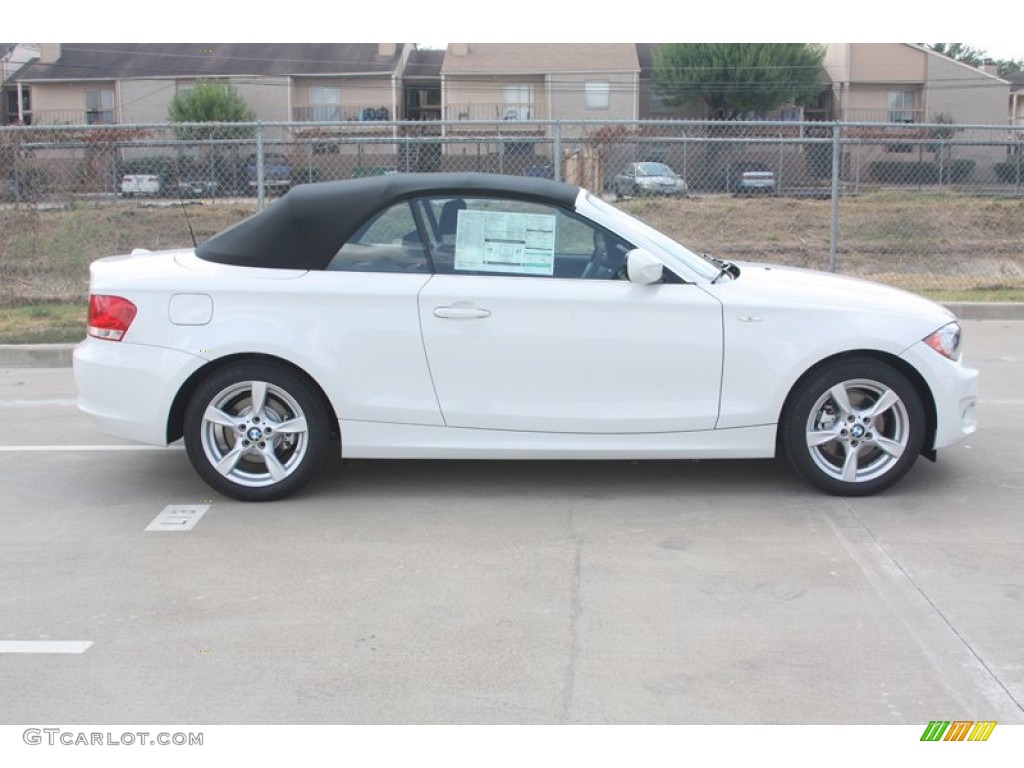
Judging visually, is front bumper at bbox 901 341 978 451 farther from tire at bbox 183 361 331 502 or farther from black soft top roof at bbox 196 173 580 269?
tire at bbox 183 361 331 502

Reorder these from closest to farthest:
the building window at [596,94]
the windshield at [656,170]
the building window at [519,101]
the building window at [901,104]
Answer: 1. the windshield at [656,170]
2. the building window at [519,101]
3. the building window at [596,94]
4. the building window at [901,104]

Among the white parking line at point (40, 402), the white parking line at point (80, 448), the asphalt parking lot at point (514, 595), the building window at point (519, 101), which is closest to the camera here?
the asphalt parking lot at point (514, 595)

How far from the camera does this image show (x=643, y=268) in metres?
5.81

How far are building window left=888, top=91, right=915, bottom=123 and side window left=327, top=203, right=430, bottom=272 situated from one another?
49858 millimetres

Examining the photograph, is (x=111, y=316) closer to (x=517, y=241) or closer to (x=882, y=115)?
(x=517, y=241)

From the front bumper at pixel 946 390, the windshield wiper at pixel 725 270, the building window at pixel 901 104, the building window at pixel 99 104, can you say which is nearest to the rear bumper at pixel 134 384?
the windshield wiper at pixel 725 270

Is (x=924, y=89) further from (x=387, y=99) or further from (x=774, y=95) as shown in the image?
(x=387, y=99)

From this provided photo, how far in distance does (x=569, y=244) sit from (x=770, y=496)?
67.2 inches

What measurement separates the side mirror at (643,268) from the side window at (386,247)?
3.43 feet

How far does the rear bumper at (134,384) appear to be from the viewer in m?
5.90

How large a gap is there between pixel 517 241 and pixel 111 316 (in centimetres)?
214

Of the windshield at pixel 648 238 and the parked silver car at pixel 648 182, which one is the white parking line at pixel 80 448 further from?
the parked silver car at pixel 648 182

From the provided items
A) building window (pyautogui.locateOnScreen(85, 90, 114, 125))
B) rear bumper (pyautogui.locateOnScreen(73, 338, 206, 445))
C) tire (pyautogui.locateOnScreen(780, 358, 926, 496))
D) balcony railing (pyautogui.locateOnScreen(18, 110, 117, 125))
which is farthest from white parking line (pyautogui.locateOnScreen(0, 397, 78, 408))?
building window (pyautogui.locateOnScreen(85, 90, 114, 125))

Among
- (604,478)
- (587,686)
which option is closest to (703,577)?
(587,686)
